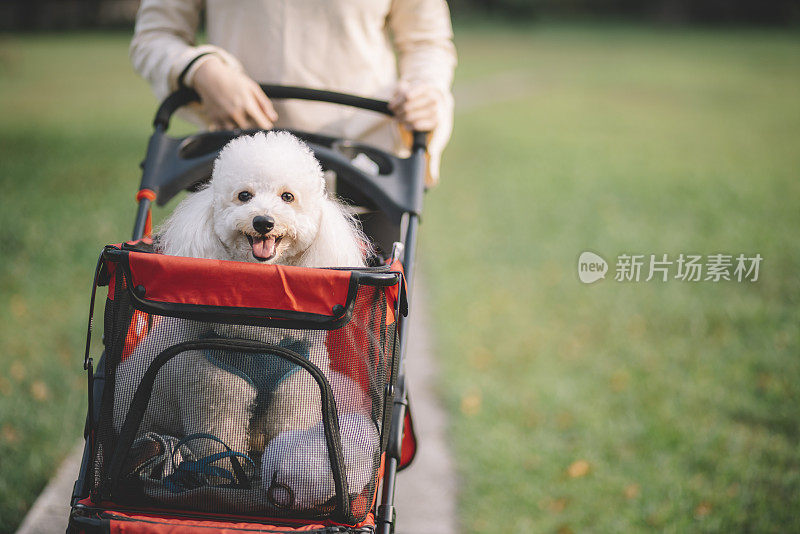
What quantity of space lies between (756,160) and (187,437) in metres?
10.5

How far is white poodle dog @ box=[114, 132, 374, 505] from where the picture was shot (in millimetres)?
1402

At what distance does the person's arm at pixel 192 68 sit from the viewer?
6.30 ft

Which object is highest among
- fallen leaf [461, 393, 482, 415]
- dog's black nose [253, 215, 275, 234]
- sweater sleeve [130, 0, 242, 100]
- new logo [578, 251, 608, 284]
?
sweater sleeve [130, 0, 242, 100]

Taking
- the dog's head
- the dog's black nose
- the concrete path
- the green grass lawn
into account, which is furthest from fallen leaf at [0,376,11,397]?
the dog's black nose

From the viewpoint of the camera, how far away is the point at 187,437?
4.56ft

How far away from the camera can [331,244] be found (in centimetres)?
160

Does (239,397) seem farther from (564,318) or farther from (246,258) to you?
(564,318)

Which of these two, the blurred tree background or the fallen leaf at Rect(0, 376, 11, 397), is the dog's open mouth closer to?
the fallen leaf at Rect(0, 376, 11, 397)

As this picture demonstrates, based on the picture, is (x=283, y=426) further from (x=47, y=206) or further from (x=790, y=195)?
(x=790, y=195)

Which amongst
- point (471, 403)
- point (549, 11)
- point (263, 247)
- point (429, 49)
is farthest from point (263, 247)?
point (549, 11)

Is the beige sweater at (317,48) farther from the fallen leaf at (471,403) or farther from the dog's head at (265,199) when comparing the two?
the fallen leaf at (471,403)

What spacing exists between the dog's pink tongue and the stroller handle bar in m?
0.67

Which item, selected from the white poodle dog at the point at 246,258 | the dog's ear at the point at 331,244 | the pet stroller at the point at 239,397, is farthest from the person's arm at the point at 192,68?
the pet stroller at the point at 239,397

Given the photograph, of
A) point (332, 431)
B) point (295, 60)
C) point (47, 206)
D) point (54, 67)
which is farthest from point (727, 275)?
point (54, 67)
